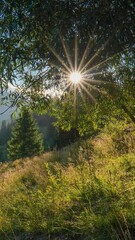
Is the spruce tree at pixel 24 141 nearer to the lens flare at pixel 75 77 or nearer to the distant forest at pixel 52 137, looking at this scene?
the distant forest at pixel 52 137

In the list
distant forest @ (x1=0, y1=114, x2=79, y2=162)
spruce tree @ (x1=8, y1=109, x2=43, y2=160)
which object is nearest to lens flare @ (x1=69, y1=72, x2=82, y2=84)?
distant forest @ (x1=0, y1=114, x2=79, y2=162)

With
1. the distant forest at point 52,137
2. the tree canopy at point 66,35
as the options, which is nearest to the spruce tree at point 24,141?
the distant forest at point 52,137

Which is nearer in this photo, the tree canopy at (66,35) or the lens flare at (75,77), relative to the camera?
the tree canopy at (66,35)

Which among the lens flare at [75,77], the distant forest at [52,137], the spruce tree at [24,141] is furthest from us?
the spruce tree at [24,141]

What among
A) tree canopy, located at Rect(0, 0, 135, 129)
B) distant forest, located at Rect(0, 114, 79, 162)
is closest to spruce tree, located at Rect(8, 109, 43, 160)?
distant forest, located at Rect(0, 114, 79, 162)

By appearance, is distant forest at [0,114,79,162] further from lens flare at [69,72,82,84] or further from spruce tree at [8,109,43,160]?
spruce tree at [8,109,43,160]

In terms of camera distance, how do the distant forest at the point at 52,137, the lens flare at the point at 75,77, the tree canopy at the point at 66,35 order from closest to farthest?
the tree canopy at the point at 66,35
the lens flare at the point at 75,77
the distant forest at the point at 52,137

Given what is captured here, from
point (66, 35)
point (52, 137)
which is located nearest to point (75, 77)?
point (66, 35)

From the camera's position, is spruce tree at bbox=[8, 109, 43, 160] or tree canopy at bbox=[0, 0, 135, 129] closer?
tree canopy at bbox=[0, 0, 135, 129]

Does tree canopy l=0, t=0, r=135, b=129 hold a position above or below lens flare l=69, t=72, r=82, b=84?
above

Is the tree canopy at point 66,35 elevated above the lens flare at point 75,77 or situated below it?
above

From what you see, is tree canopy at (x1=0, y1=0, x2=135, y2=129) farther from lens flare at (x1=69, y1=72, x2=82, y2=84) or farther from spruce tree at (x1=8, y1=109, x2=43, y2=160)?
spruce tree at (x1=8, y1=109, x2=43, y2=160)

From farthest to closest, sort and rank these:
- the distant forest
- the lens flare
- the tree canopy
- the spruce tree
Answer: the spruce tree → the distant forest → the lens flare → the tree canopy

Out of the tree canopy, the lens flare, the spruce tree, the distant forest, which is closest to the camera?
the tree canopy
